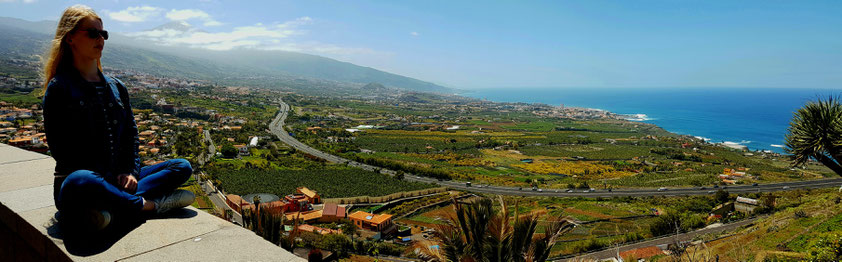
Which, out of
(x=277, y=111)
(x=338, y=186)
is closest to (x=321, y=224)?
(x=338, y=186)

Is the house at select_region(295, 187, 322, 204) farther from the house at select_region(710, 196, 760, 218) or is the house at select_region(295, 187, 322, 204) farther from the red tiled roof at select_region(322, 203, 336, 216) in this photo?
the house at select_region(710, 196, 760, 218)

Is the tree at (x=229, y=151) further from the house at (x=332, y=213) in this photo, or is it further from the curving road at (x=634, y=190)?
the house at (x=332, y=213)

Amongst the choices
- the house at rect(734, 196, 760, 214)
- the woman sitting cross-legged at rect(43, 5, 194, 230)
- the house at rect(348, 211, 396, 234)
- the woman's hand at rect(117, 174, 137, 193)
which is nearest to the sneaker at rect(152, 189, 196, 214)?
the woman sitting cross-legged at rect(43, 5, 194, 230)

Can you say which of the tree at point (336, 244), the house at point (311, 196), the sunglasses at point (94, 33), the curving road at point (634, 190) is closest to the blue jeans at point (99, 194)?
the sunglasses at point (94, 33)

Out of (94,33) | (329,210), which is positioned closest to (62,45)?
(94,33)

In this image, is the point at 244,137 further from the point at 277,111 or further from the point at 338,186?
the point at 277,111
